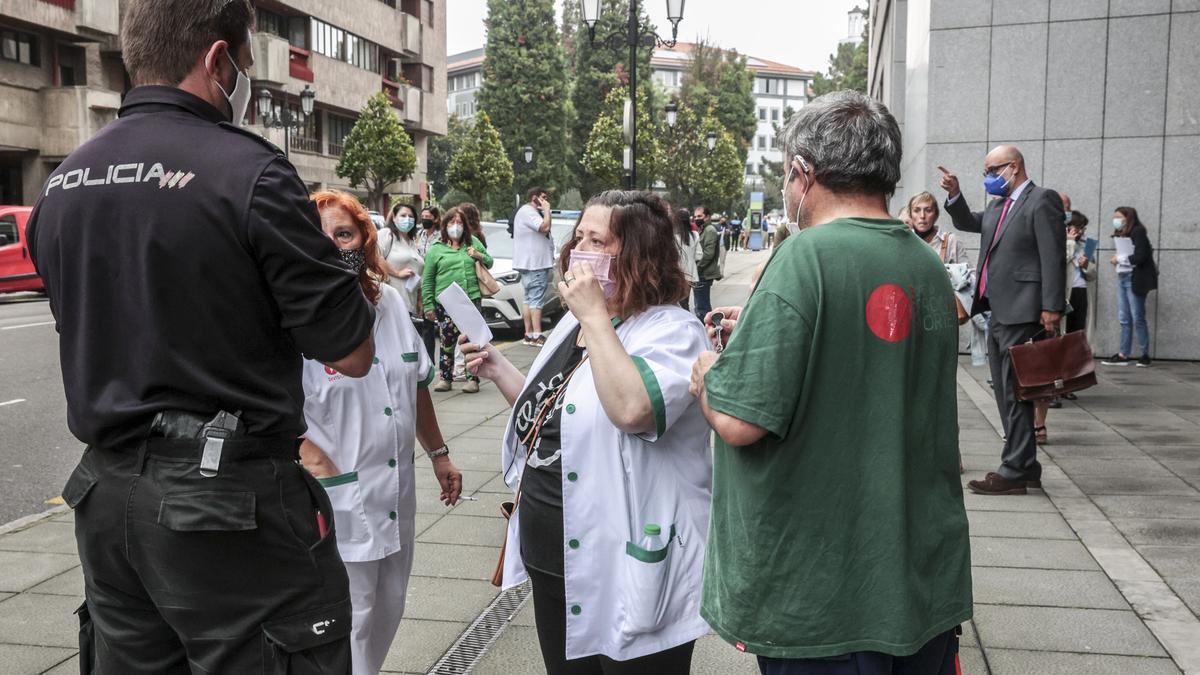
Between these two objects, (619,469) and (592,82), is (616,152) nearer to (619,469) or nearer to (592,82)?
(592,82)

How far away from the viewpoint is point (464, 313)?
3.10 metres

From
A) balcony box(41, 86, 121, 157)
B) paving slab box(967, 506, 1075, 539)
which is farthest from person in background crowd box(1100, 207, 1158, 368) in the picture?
balcony box(41, 86, 121, 157)

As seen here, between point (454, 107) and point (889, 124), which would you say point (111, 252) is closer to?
point (889, 124)

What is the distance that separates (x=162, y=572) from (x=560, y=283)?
118 cm

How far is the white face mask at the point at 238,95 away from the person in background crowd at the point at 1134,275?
11766 mm

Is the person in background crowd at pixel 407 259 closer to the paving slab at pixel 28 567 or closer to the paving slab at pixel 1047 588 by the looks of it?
the paving slab at pixel 28 567

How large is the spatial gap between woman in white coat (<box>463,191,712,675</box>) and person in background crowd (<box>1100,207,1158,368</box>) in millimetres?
10727

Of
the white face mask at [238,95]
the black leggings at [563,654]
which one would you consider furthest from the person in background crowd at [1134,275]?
the white face mask at [238,95]

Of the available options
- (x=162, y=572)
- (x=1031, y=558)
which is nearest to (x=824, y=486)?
(x=162, y=572)

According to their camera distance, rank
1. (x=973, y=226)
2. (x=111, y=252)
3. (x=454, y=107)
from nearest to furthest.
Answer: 1. (x=111, y=252)
2. (x=973, y=226)
3. (x=454, y=107)

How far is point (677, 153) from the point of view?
194ft

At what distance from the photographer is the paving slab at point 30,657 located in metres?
4.03

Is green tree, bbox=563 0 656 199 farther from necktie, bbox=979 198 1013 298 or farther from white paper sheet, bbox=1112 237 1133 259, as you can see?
necktie, bbox=979 198 1013 298

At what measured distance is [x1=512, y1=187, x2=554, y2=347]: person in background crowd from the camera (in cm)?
1470
